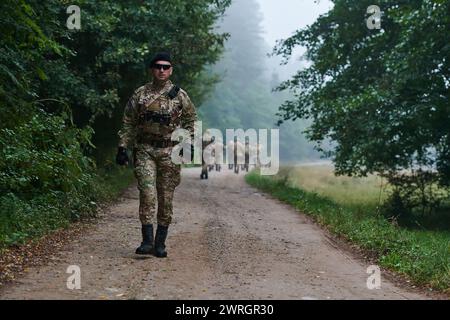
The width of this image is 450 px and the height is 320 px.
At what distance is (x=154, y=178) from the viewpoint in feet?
24.3

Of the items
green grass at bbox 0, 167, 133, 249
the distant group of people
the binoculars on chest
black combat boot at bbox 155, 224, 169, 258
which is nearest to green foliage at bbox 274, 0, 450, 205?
green grass at bbox 0, 167, 133, 249

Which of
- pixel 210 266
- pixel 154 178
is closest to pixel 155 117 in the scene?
pixel 154 178

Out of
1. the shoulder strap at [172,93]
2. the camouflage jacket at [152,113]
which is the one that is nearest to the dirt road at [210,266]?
the camouflage jacket at [152,113]

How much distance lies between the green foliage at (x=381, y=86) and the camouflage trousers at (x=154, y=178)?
8.04 m

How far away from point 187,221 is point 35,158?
304cm

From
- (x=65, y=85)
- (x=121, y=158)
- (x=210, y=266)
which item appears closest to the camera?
(x=210, y=266)

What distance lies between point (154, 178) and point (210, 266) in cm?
137

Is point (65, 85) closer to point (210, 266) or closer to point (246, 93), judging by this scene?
point (210, 266)

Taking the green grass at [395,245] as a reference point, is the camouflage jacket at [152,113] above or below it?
above

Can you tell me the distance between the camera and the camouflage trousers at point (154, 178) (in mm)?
7355

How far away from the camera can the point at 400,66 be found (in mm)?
14422

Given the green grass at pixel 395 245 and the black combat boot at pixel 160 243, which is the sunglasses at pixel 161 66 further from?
the green grass at pixel 395 245
